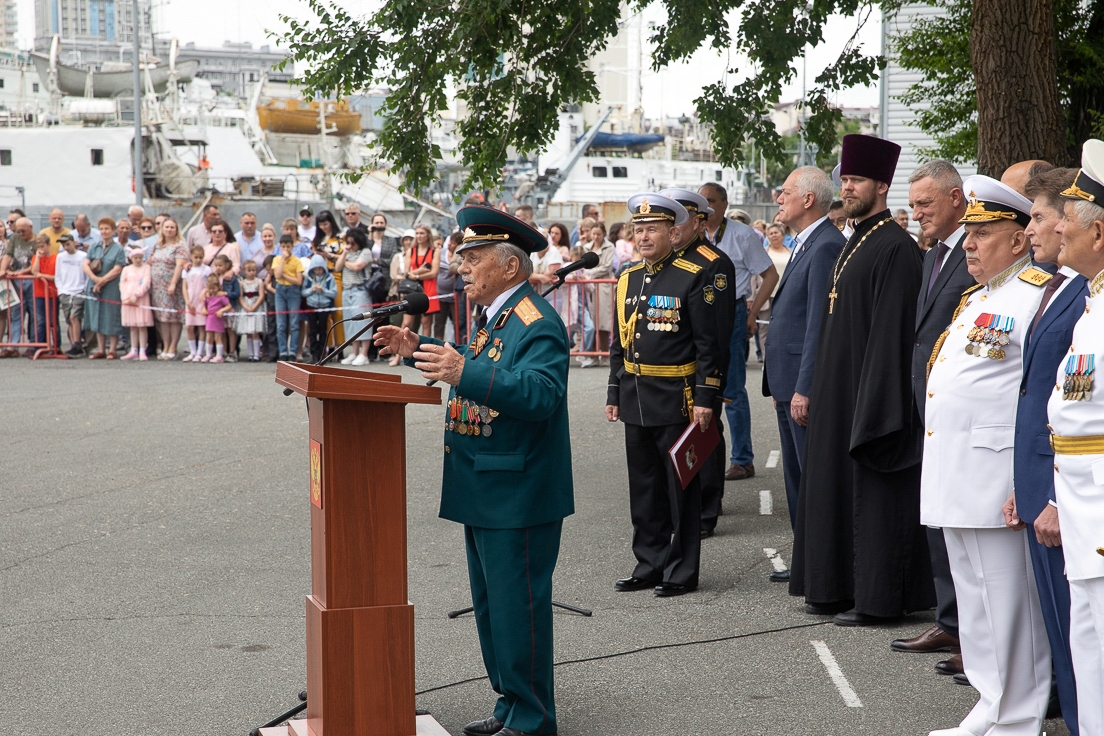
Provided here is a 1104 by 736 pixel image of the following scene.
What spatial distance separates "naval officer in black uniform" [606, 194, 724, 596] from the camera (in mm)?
5992

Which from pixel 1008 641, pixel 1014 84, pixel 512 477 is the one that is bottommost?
pixel 1008 641

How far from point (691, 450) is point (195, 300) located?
1185 cm

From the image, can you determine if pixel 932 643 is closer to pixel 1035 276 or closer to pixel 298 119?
pixel 1035 276

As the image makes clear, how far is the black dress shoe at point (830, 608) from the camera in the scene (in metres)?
5.57

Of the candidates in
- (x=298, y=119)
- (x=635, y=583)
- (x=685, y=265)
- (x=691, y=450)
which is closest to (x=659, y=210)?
(x=685, y=265)

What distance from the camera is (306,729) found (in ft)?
12.5

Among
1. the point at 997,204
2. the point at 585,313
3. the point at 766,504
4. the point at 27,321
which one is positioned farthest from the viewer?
the point at 27,321

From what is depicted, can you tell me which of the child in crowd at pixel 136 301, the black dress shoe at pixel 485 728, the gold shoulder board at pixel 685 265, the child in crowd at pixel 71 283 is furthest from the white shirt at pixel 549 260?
the black dress shoe at pixel 485 728

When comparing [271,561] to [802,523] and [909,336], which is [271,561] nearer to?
[802,523]

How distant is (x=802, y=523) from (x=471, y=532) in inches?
87.2

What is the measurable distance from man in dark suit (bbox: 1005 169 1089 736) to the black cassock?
1.38 metres

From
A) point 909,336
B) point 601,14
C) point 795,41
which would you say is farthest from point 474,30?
point 909,336

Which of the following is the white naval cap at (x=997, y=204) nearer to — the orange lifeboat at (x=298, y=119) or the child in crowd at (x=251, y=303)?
the child in crowd at (x=251, y=303)

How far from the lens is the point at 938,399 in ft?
13.3
